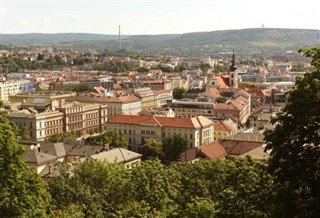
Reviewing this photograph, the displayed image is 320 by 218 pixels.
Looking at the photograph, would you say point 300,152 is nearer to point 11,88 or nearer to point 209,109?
point 209,109

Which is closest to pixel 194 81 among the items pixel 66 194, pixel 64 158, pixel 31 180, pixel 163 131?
pixel 163 131

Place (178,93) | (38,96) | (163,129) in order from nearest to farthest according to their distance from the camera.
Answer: (163,129) → (38,96) → (178,93)

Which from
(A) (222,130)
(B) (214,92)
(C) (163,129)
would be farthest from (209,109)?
(B) (214,92)

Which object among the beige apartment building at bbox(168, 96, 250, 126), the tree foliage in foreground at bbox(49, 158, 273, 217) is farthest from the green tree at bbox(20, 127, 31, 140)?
the tree foliage in foreground at bbox(49, 158, 273, 217)

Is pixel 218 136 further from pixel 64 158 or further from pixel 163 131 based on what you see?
pixel 64 158

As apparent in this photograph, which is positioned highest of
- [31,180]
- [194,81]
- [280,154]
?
[280,154]

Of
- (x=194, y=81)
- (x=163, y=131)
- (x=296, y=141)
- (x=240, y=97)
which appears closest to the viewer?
(x=296, y=141)

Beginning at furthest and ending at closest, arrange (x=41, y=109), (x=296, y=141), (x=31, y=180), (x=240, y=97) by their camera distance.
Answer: (x=240, y=97)
(x=41, y=109)
(x=31, y=180)
(x=296, y=141)

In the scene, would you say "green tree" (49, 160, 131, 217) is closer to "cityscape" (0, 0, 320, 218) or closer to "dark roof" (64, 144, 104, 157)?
"cityscape" (0, 0, 320, 218)
